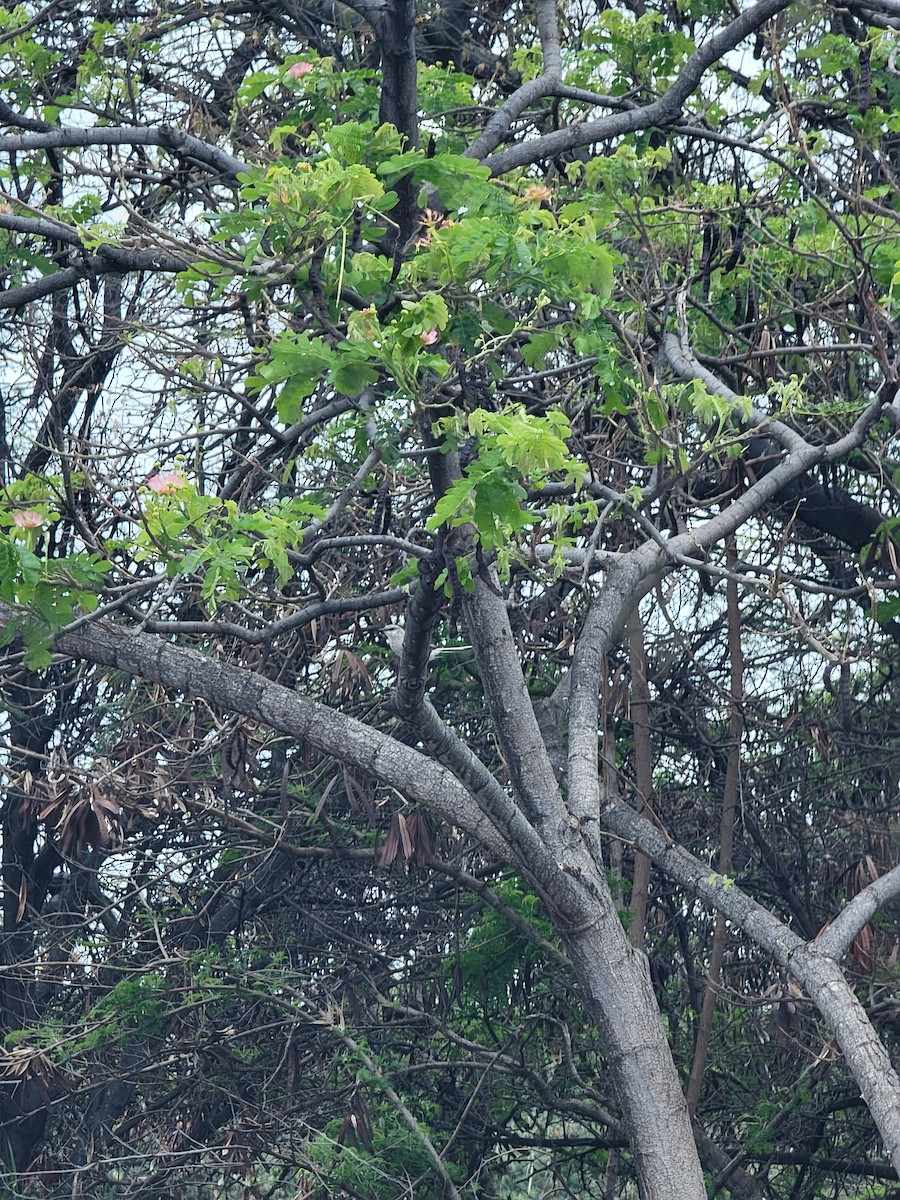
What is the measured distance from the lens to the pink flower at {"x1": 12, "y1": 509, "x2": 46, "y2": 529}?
4320 mm

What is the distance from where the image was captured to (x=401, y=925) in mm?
7297

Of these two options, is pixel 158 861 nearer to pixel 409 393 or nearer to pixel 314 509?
pixel 314 509

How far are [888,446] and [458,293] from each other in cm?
376

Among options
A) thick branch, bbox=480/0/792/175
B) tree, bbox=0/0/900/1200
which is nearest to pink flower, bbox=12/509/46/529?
tree, bbox=0/0/900/1200

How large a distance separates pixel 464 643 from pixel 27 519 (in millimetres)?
3150

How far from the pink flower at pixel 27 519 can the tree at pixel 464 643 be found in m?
0.09

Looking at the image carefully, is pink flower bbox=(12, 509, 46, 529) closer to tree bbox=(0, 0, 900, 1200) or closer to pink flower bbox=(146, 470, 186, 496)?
tree bbox=(0, 0, 900, 1200)

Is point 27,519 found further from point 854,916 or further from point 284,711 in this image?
point 854,916

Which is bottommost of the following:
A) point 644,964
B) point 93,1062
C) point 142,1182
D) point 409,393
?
point 142,1182

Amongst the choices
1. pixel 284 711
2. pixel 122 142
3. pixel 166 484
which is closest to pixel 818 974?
pixel 284 711

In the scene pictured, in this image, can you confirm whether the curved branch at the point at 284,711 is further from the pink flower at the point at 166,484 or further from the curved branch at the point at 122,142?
the curved branch at the point at 122,142

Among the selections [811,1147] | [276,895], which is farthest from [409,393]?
[811,1147]

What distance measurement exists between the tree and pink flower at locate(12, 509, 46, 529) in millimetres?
89

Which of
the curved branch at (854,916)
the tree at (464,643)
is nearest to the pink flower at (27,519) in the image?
the tree at (464,643)
